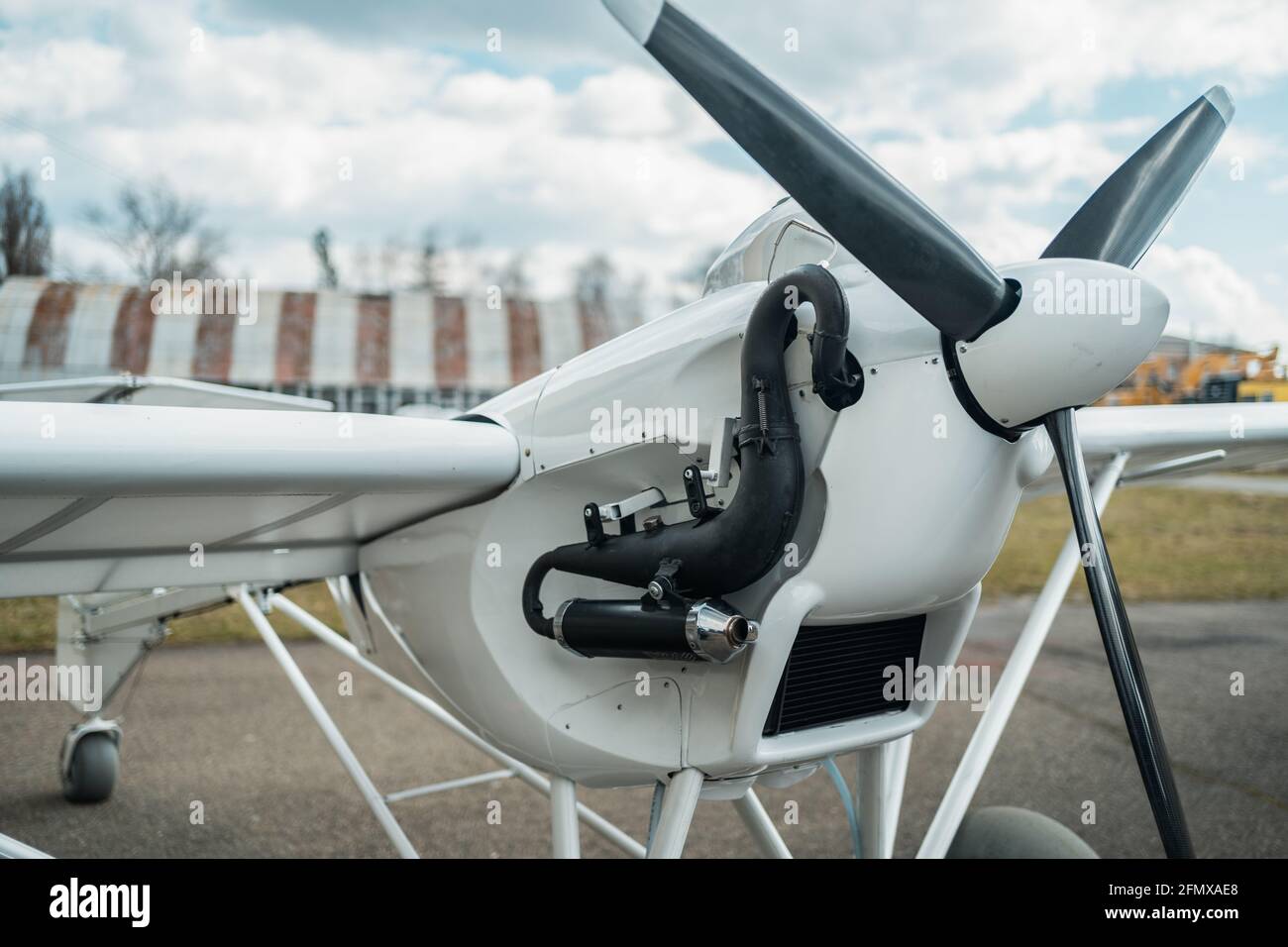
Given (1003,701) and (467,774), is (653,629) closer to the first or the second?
(1003,701)

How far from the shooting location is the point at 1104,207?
89.4 inches

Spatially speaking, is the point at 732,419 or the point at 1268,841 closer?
the point at 732,419

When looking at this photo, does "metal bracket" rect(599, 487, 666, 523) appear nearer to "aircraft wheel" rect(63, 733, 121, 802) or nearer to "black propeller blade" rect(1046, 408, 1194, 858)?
"black propeller blade" rect(1046, 408, 1194, 858)

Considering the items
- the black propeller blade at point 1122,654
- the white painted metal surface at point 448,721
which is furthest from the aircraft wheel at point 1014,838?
the black propeller blade at point 1122,654

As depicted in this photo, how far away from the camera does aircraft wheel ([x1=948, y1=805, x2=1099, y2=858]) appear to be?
11.1 ft

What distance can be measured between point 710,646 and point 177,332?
518 inches

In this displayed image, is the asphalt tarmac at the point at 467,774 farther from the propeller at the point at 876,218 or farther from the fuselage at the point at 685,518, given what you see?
the propeller at the point at 876,218

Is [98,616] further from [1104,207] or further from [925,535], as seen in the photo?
[1104,207]

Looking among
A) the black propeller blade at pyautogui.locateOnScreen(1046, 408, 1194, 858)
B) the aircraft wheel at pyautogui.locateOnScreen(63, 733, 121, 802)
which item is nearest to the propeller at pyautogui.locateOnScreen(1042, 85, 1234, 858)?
the black propeller blade at pyautogui.locateOnScreen(1046, 408, 1194, 858)

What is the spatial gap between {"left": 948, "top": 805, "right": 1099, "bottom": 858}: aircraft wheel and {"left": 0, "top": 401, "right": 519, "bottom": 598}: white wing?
2.41 metres

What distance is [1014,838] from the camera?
3.48 m

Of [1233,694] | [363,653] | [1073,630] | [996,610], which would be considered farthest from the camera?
[996,610]
